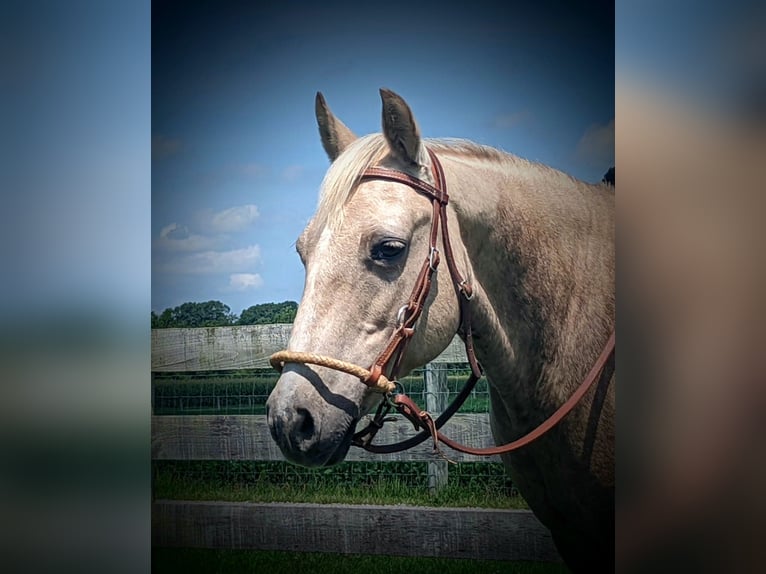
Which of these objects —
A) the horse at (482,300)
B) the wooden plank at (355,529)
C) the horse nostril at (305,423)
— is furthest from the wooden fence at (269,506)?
the horse nostril at (305,423)

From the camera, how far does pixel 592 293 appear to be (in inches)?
68.3

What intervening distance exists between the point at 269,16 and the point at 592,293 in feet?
5.04

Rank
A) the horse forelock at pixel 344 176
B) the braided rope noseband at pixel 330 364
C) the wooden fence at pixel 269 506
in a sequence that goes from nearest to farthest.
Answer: the braided rope noseband at pixel 330 364
the horse forelock at pixel 344 176
the wooden fence at pixel 269 506

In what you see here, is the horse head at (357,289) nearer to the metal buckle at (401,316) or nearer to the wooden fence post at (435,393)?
the metal buckle at (401,316)

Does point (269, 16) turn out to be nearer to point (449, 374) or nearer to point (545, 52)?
point (545, 52)

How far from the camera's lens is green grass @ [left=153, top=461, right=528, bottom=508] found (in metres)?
2.54

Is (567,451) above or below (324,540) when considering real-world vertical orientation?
above

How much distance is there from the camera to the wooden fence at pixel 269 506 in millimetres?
2488

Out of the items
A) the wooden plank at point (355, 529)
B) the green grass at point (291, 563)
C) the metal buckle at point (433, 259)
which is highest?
the metal buckle at point (433, 259)

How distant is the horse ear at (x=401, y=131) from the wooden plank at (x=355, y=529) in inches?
59.0

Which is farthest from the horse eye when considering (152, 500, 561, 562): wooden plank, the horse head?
(152, 500, 561, 562): wooden plank
